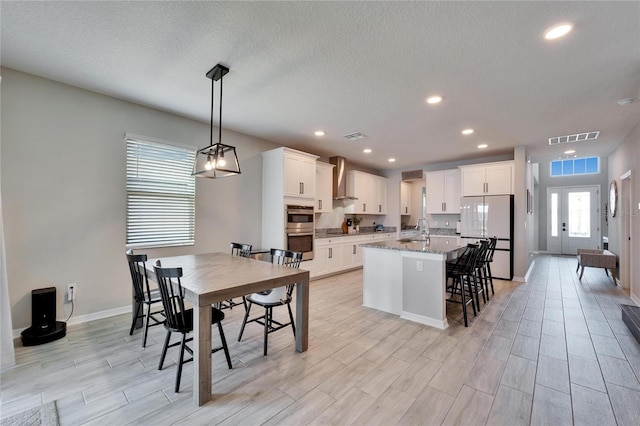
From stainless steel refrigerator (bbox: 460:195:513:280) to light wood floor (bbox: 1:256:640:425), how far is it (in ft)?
6.91

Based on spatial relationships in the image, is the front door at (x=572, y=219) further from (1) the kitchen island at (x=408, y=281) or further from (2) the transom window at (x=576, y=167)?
(1) the kitchen island at (x=408, y=281)

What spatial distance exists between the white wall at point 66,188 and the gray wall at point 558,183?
11.0m

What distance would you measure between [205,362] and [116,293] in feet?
7.74

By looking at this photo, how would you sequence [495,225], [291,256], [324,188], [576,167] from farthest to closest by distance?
[576,167]
[324,188]
[495,225]
[291,256]

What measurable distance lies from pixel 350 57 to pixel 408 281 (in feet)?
8.57

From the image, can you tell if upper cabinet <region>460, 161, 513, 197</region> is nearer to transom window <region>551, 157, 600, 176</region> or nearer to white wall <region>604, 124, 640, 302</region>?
white wall <region>604, 124, 640, 302</region>

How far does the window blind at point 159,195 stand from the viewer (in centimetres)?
363

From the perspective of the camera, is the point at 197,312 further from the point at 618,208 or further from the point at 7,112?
the point at 618,208

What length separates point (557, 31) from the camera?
208 centimetres

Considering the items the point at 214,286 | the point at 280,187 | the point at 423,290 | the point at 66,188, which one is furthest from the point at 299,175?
the point at 214,286

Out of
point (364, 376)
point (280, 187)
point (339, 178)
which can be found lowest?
point (364, 376)

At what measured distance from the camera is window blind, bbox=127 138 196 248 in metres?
3.63

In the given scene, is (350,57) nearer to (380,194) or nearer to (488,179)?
(488,179)

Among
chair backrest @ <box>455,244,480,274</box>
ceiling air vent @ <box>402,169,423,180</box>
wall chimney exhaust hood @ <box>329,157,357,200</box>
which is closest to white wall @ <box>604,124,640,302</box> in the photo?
chair backrest @ <box>455,244,480,274</box>
